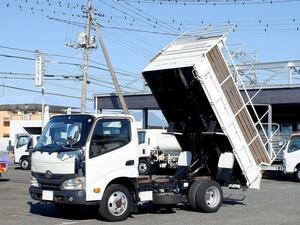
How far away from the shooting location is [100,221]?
1170 centimetres

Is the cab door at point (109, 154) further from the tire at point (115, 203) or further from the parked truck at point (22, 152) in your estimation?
the parked truck at point (22, 152)

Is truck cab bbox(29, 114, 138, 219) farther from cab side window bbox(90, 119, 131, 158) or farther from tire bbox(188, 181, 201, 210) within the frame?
tire bbox(188, 181, 201, 210)

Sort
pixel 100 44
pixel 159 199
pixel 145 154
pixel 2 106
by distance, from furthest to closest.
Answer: pixel 2 106 → pixel 100 44 → pixel 145 154 → pixel 159 199

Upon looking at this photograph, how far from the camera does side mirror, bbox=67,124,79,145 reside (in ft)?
37.7

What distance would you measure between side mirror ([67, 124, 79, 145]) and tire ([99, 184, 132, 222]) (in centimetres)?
120

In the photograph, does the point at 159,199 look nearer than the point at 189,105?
Yes

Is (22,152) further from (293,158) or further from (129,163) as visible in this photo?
(129,163)

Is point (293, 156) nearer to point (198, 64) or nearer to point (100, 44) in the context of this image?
point (198, 64)

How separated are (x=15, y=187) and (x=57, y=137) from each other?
8869 millimetres

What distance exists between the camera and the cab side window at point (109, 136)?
1154 centimetres

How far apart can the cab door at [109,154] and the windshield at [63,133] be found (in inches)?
7.9

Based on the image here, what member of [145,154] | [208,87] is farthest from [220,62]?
[145,154]

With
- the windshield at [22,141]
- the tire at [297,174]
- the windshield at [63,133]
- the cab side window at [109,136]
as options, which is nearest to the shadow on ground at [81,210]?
the cab side window at [109,136]

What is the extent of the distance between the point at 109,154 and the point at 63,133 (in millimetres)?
1059
